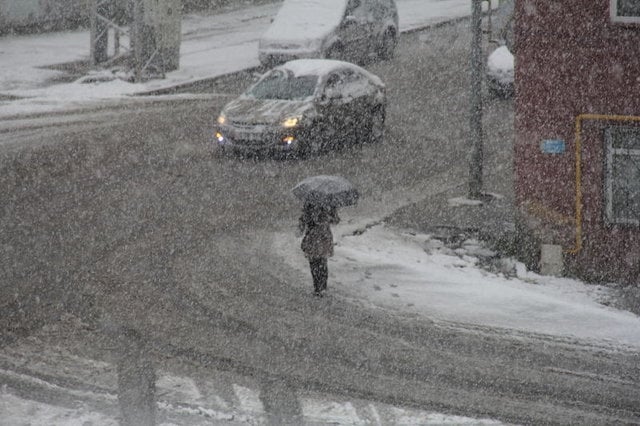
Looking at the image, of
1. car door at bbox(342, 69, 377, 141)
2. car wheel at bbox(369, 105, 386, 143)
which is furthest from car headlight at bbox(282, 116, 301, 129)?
Result: car wheel at bbox(369, 105, 386, 143)

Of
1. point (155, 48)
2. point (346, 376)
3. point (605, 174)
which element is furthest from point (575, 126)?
point (155, 48)

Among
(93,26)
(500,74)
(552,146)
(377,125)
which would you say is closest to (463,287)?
(552,146)

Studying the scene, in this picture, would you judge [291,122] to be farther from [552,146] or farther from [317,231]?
[317,231]

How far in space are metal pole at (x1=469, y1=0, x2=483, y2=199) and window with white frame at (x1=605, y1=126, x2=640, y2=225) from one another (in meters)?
3.39

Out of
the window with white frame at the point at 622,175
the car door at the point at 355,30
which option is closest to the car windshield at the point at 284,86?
the car door at the point at 355,30

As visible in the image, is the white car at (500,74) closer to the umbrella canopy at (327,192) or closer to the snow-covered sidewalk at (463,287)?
the snow-covered sidewalk at (463,287)

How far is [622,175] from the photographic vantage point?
1498 centimetres

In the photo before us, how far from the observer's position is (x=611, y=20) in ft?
48.4

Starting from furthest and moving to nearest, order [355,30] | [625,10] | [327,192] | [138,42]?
[355,30] < [138,42] < [625,10] < [327,192]

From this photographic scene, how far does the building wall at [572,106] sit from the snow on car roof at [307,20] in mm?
12247

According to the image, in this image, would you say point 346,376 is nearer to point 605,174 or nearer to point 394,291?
point 394,291

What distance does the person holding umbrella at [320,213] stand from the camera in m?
12.7

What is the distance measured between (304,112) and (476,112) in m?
3.50

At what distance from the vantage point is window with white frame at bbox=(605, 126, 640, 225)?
1488 centimetres
